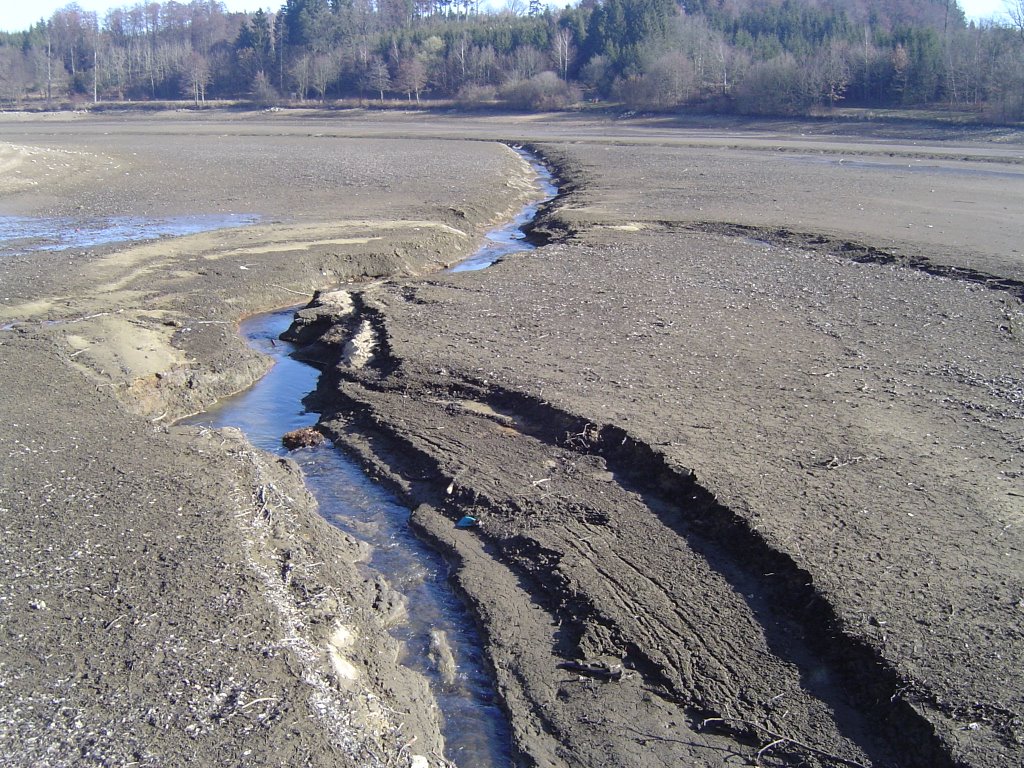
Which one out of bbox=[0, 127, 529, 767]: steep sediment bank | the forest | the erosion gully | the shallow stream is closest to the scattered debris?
the erosion gully

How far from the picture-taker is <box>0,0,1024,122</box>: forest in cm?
6262

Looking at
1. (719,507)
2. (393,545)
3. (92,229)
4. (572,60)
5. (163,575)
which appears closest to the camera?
(163,575)

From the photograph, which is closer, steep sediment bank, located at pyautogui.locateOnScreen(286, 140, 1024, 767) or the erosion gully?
steep sediment bank, located at pyautogui.locateOnScreen(286, 140, 1024, 767)

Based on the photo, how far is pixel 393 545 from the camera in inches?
317

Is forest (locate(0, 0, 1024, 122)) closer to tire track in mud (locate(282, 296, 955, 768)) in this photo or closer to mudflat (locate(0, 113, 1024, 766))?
mudflat (locate(0, 113, 1024, 766))

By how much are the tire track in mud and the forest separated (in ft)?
172

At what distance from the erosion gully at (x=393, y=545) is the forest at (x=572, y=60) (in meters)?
51.8

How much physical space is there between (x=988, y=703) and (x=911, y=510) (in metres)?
2.34

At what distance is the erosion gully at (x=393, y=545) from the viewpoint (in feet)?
19.1

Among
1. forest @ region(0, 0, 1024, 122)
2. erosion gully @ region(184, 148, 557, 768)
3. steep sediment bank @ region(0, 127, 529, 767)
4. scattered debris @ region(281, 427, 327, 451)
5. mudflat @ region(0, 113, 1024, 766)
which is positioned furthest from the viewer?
forest @ region(0, 0, 1024, 122)

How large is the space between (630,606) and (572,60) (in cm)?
9600

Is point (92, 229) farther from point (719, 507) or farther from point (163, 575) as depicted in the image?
point (719, 507)

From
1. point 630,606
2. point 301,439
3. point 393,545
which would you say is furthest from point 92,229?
point 630,606

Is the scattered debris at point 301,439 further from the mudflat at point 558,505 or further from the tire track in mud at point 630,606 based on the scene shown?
the tire track in mud at point 630,606
